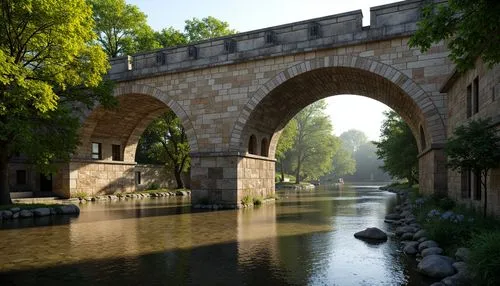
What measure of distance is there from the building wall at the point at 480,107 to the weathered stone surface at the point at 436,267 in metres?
2.87

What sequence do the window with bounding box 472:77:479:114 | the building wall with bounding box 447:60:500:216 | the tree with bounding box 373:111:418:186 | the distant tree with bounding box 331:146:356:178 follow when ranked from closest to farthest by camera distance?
the building wall with bounding box 447:60:500:216 < the window with bounding box 472:77:479:114 < the tree with bounding box 373:111:418:186 < the distant tree with bounding box 331:146:356:178

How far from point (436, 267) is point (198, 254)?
15.3 feet

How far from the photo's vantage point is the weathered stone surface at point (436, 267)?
632 cm

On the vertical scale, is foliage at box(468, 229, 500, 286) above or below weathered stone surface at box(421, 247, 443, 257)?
above

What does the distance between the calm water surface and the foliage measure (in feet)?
3.70

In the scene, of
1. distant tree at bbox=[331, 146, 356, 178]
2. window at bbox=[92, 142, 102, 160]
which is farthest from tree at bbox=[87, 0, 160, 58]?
distant tree at bbox=[331, 146, 356, 178]

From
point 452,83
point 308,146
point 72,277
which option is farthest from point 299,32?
point 308,146

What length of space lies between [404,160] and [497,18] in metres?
25.5

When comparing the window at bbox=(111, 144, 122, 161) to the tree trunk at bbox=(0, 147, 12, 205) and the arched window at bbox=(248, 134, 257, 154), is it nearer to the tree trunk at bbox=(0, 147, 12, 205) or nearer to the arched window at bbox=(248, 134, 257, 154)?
the tree trunk at bbox=(0, 147, 12, 205)

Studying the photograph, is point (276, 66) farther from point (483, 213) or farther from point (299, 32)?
point (483, 213)

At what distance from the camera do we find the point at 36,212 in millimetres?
15812

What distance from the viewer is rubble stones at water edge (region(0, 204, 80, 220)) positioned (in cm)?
1494

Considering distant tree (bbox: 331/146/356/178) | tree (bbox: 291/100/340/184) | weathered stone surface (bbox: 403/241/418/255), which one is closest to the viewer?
weathered stone surface (bbox: 403/241/418/255)

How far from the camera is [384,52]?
622 inches
